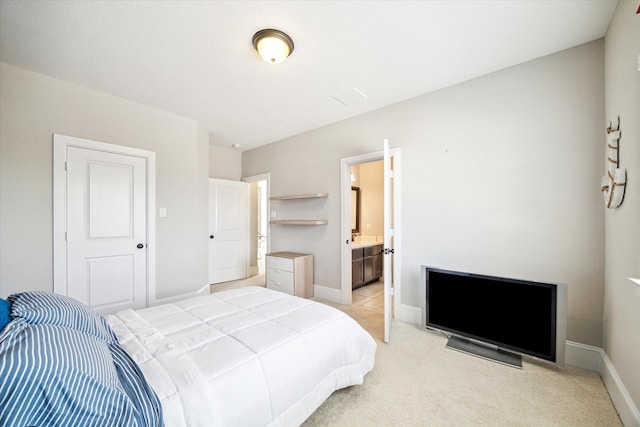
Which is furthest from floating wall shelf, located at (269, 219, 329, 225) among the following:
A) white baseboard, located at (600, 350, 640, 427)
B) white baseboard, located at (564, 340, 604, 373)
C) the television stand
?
white baseboard, located at (600, 350, 640, 427)

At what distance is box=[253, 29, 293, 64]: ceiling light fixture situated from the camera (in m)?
1.94

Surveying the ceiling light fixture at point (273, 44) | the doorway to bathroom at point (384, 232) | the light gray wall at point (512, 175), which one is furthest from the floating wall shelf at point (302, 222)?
the ceiling light fixture at point (273, 44)

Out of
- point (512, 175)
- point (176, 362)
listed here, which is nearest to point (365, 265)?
point (512, 175)

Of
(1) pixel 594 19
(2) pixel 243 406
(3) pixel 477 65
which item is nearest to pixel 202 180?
(2) pixel 243 406

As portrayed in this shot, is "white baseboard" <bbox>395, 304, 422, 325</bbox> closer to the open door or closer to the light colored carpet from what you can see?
the open door

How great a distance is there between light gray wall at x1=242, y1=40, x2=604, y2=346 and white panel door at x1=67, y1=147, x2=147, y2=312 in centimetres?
300

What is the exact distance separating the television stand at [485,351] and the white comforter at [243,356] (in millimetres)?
1052

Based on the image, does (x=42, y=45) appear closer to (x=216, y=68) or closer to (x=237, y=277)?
(x=216, y=68)

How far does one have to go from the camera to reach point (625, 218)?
1.60 meters

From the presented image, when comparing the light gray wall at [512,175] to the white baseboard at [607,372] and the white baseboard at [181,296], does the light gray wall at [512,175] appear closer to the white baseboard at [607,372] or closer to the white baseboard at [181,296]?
the white baseboard at [607,372]

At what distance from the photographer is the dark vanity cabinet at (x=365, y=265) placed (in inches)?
166

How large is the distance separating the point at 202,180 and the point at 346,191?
2160 millimetres

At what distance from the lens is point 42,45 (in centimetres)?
211

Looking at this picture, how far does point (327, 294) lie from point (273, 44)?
316cm
